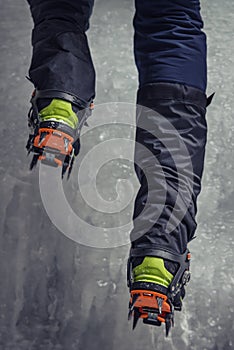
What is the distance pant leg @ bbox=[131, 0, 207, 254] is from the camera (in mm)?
1025

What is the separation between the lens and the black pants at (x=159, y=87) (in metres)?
1.03

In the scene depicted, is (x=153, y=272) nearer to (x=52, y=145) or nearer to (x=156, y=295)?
(x=156, y=295)

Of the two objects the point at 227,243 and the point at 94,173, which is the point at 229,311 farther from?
the point at 94,173

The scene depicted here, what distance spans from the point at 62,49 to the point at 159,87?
18 cm

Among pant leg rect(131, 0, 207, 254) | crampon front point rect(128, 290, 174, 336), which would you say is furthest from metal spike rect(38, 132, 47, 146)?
crampon front point rect(128, 290, 174, 336)

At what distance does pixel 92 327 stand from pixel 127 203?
0.89ft

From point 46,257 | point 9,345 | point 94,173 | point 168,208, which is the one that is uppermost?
point 168,208

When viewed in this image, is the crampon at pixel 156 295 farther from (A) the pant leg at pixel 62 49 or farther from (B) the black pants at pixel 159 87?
(A) the pant leg at pixel 62 49

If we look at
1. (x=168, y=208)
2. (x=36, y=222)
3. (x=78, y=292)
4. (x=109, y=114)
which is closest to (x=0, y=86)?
(x=109, y=114)

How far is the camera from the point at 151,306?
98cm

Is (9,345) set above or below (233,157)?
below

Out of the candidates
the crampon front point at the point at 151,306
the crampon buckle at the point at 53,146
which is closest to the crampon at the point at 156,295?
the crampon front point at the point at 151,306

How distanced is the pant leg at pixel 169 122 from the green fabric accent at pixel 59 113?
11cm

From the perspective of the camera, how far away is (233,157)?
143 cm
